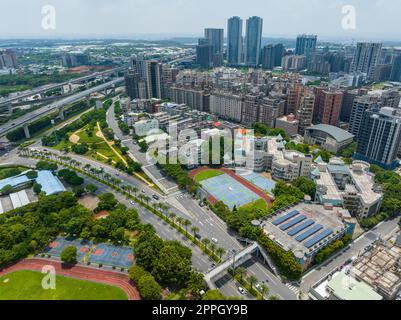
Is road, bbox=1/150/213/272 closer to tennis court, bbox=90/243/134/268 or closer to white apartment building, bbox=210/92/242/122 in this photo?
tennis court, bbox=90/243/134/268

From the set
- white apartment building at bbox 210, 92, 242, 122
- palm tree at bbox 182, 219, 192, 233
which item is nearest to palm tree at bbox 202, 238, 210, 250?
palm tree at bbox 182, 219, 192, 233

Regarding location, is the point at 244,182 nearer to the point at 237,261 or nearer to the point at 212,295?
the point at 237,261

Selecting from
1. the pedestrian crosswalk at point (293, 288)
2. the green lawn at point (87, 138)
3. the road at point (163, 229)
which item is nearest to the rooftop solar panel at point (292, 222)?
the pedestrian crosswalk at point (293, 288)

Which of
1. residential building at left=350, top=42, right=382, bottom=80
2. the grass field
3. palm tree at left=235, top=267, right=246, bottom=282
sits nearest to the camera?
palm tree at left=235, top=267, right=246, bottom=282

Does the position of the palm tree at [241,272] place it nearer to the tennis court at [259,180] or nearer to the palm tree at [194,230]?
the palm tree at [194,230]

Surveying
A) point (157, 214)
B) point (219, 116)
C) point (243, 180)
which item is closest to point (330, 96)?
point (219, 116)

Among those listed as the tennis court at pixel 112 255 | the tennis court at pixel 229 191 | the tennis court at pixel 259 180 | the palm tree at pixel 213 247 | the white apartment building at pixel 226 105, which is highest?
the white apartment building at pixel 226 105
